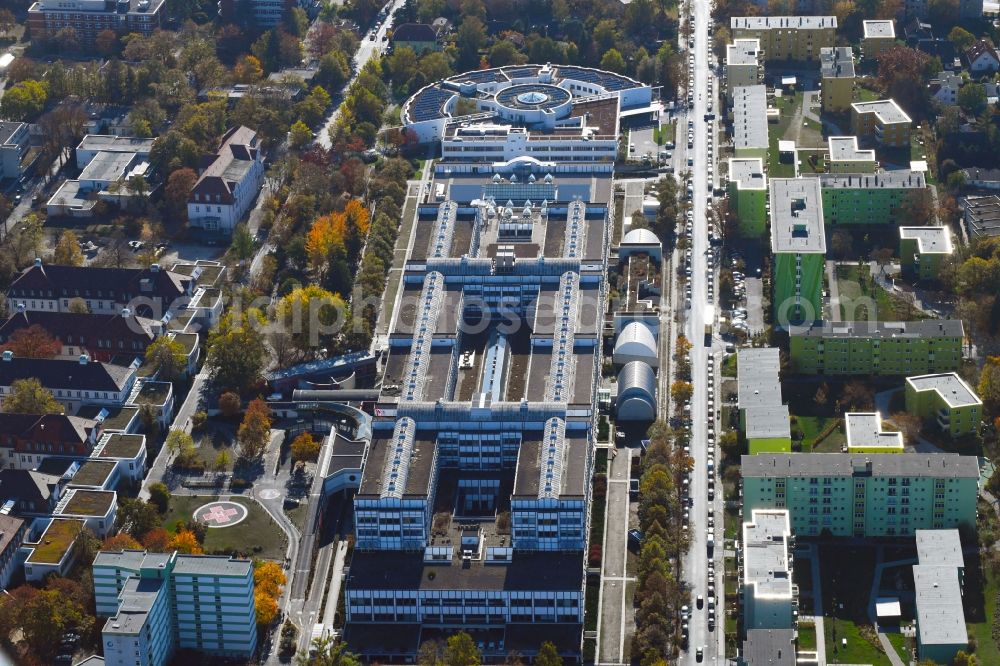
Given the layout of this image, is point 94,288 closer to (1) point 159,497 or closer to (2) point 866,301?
(1) point 159,497

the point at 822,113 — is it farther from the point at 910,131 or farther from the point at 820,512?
the point at 820,512

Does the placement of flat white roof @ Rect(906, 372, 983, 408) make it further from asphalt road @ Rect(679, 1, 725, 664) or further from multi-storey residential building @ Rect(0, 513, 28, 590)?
multi-storey residential building @ Rect(0, 513, 28, 590)

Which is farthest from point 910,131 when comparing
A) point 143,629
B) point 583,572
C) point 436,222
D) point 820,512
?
point 143,629

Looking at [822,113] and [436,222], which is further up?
[822,113]

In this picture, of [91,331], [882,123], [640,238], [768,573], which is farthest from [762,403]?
[91,331]

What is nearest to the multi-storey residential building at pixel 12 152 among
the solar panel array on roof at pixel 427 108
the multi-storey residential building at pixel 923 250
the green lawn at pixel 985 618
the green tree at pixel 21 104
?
the green tree at pixel 21 104
